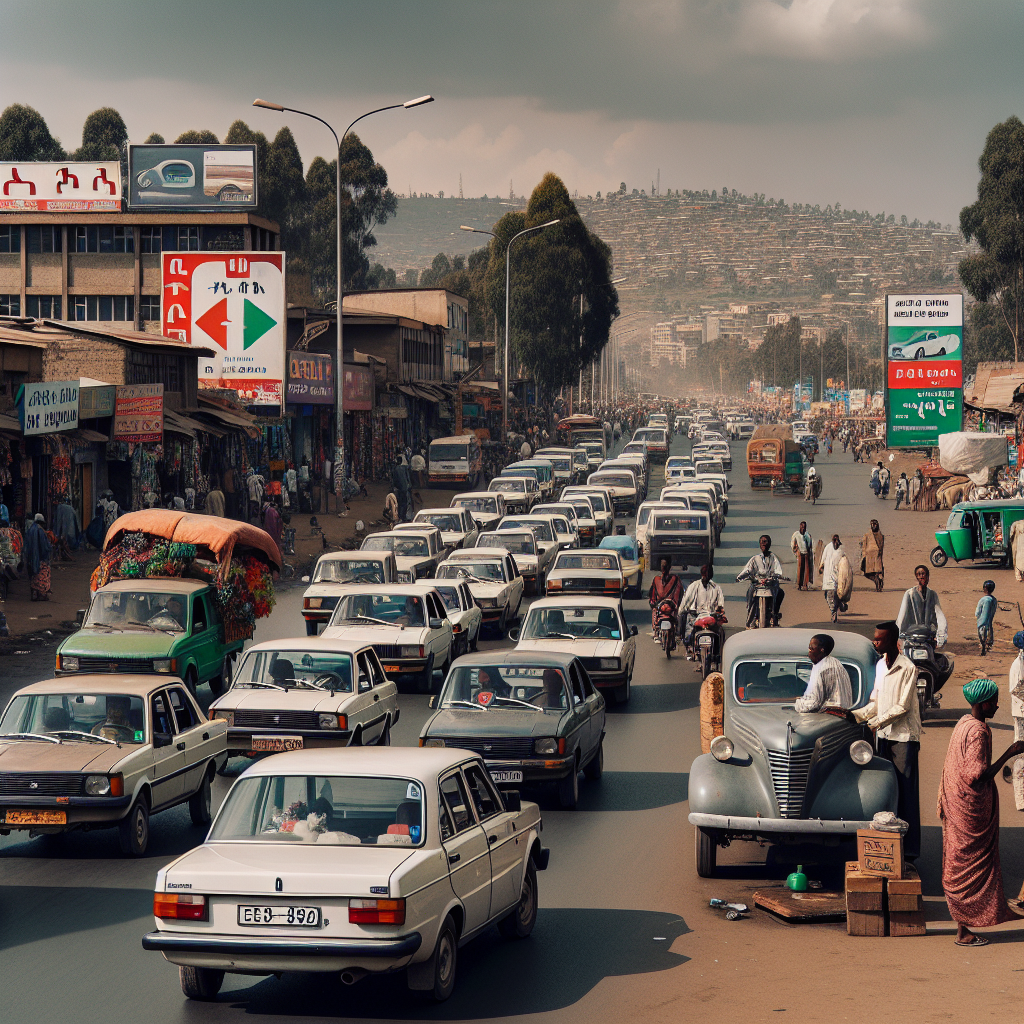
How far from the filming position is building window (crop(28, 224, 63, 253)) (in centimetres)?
6344

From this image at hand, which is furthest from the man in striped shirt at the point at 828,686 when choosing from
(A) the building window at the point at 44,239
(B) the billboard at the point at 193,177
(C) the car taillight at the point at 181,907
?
(A) the building window at the point at 44,239

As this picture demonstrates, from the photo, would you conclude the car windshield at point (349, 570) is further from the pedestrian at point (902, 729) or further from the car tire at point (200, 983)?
the car tire at point (200, 983)

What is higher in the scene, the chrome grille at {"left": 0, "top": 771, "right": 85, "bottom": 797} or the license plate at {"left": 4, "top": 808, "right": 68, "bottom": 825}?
the chrome grille at {"left": 0, "top": 771, "right": 85, "bottom": 797}

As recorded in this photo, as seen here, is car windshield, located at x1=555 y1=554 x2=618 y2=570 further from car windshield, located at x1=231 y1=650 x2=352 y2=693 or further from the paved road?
the paved road

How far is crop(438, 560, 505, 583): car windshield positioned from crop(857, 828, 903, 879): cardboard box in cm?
1668

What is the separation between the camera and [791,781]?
1048 cm

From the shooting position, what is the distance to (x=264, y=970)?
752cm

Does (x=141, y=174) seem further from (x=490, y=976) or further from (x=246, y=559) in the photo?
(x=490, y=976)

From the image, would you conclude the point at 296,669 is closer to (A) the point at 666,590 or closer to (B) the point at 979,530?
(A) the point at 666,590

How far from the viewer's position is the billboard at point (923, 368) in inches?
1350

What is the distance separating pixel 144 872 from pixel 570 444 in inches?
3007

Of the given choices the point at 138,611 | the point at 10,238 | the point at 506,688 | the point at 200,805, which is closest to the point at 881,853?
the point at 506,688

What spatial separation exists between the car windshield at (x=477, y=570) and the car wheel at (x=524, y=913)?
16682mm

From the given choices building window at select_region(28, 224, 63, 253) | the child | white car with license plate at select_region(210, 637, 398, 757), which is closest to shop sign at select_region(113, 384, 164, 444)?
the child
